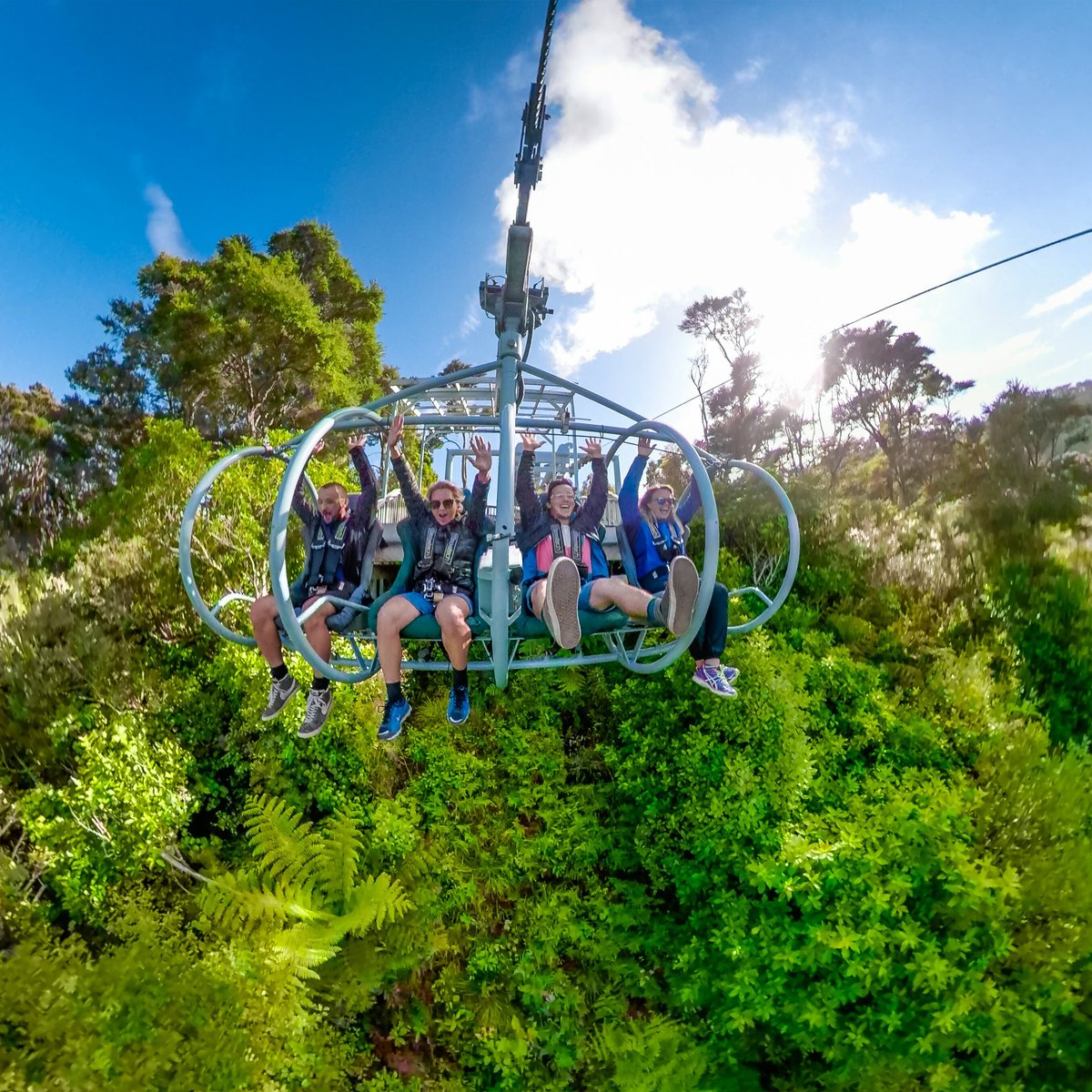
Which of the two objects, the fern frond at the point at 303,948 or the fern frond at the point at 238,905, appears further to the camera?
the fern frond at the point at 238,905

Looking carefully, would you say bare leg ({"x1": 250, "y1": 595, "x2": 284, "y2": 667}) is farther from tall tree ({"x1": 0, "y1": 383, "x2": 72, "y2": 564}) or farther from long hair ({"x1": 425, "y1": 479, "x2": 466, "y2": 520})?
Answer: tall tree ({"x1": 0, "y1": 383, "x2": 72, "y2": 564})

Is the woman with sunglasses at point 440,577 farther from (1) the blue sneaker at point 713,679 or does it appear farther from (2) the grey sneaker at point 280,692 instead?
(1) the blue sneaker at point 713,679

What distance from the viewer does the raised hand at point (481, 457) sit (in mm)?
3131

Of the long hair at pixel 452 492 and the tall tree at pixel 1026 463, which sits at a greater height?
the tall tree at pixel 1026 463

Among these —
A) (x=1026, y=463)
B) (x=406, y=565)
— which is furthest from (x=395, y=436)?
(x=1026, y=463)

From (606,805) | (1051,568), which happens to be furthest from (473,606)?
(1051,568)

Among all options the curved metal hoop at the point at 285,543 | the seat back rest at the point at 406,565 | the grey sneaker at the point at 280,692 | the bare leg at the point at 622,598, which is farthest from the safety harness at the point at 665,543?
the grey sneaker at the point at 280,692

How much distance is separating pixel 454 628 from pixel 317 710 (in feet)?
4.16

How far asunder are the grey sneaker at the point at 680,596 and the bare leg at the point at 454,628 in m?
0.97

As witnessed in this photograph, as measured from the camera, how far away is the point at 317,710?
350cm

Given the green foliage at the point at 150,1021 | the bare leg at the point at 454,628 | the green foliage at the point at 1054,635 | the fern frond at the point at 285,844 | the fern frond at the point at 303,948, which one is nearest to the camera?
the bare leg at the point at 454,628

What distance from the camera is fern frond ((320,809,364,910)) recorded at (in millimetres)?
5316

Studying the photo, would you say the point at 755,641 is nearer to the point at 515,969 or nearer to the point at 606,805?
the point at 606,805

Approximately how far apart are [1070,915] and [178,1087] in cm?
685
